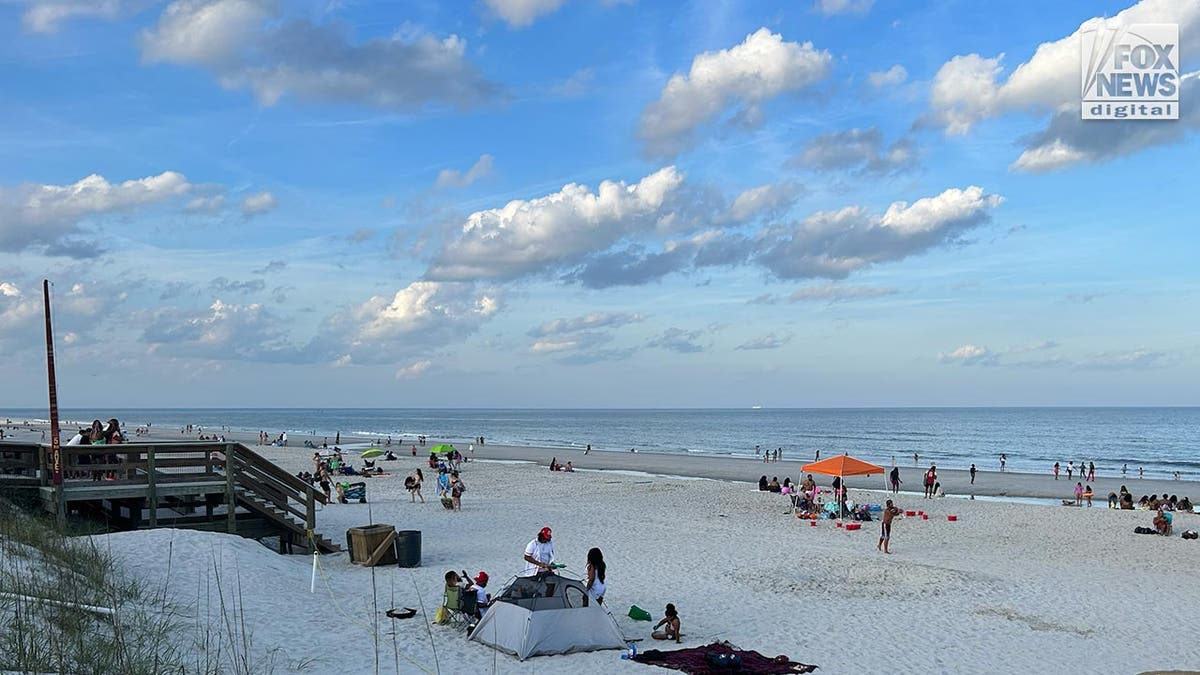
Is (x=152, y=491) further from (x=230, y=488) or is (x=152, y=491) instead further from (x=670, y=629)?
(x=670, y=629)

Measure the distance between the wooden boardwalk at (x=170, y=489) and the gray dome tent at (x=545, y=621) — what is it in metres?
4.58

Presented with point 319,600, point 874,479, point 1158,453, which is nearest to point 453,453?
point 874,479

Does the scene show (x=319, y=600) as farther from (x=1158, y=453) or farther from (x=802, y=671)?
(x=1158, y=453)

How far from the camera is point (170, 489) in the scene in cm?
1420

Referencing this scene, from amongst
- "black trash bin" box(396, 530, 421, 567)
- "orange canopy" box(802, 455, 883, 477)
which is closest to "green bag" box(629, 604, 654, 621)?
"black trash bin" box(396, 530, 421, 567)

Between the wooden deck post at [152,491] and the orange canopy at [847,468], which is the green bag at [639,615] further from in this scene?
the orange canopy at [847,468]

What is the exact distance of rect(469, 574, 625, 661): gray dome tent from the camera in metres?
10.2

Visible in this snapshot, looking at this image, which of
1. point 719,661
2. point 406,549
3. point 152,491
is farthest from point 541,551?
point 152,491

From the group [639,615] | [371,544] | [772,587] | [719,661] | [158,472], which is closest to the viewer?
[719,661]

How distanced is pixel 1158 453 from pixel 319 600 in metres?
75.2

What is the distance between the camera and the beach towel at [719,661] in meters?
9.59

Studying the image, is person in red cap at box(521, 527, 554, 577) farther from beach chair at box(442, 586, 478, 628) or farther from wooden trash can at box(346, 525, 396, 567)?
wooden trash can at box(346, 525, 396, 567)

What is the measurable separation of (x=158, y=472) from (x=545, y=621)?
8560mm

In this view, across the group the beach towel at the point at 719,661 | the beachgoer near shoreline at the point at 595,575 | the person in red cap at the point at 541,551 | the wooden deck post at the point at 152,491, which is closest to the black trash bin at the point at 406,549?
the wooden deck post at the point at 152,491
